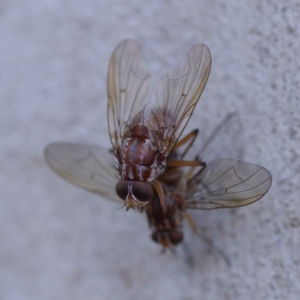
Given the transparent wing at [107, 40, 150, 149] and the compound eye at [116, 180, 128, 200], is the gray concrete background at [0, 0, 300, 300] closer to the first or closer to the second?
the transparent wing at [107, 40, 150, 149]

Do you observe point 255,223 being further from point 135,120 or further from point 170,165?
point 135,120

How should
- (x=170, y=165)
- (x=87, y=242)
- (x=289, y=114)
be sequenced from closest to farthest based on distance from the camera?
1. (x=289, y=114)
2. (x=170, y=165)
3. (x=87, y=242)

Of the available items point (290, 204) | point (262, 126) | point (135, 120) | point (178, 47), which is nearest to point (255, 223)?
point (290, 204)

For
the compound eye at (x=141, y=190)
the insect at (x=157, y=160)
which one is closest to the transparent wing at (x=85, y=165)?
the insect at (x=157, y=160)

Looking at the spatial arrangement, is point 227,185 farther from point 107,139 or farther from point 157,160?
point 107,139

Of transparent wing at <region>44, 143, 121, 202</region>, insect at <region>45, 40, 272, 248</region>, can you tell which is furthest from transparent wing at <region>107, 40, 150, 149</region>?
transparent wing at <region>44, 143, 121, 202</region>

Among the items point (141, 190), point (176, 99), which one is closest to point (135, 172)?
point (141, 190)
